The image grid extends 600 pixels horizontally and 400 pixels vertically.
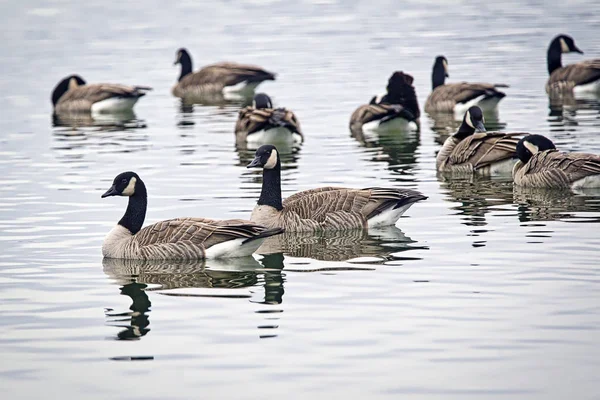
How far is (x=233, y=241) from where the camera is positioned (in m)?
13.9

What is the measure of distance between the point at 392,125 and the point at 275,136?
2.87 m

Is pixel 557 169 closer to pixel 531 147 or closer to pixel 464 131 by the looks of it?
pixel 531 147

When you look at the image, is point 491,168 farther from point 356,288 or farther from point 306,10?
point 306,10

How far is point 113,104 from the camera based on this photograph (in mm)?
32281

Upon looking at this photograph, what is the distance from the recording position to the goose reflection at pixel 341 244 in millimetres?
14461

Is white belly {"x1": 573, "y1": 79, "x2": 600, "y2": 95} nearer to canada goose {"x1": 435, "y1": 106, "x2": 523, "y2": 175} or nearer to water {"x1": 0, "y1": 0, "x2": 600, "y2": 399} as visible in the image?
water {"x1": 0, "y1": 0, "x2": 600, "y2": 399}

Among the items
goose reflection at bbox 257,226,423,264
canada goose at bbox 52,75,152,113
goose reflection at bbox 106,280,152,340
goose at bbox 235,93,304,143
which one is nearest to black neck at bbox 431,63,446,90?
goose at bbox 235,93,304,143

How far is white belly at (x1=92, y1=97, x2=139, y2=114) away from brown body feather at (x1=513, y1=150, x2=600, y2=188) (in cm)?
1582

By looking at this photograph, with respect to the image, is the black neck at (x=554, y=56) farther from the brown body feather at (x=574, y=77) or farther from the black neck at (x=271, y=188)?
the black neck at (x=271, y=188)

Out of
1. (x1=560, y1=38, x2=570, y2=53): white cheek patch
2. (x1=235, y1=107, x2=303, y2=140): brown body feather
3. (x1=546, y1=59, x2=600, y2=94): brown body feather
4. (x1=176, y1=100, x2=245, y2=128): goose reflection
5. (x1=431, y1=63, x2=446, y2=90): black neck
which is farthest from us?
(x1=560, y1=38, x2=570, y2=53): white cheek patch

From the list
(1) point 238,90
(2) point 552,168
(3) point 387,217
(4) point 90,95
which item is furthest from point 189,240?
(1) point 238,90

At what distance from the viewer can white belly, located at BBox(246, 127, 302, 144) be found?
24.8 meters

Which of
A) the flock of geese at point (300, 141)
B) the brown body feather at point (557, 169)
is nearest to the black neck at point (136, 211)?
the flock of geese at point (300, 141)

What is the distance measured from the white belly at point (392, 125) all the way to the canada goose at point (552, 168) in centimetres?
710
